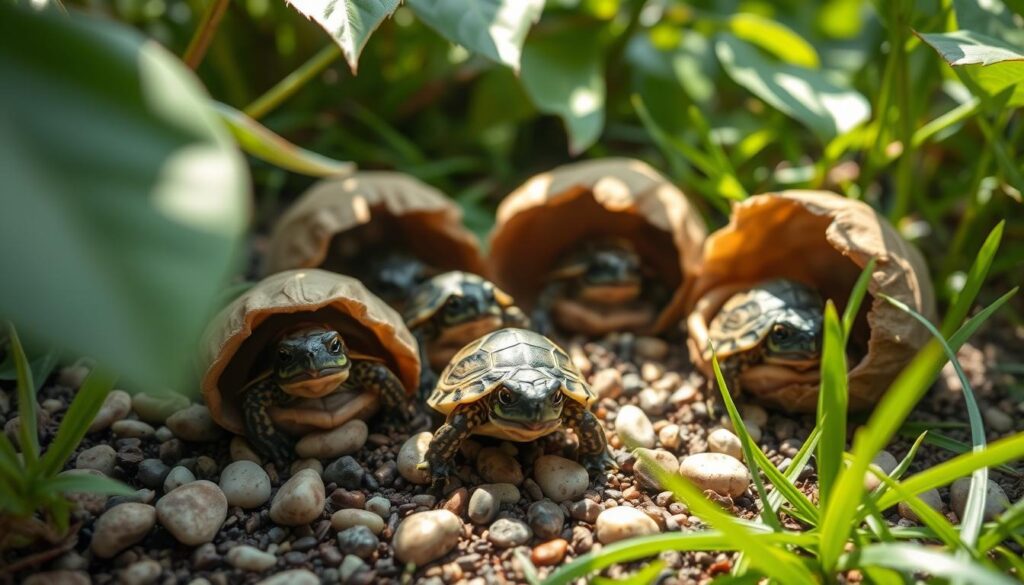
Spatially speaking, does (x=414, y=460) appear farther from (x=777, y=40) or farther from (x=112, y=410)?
(x=777, y=40)

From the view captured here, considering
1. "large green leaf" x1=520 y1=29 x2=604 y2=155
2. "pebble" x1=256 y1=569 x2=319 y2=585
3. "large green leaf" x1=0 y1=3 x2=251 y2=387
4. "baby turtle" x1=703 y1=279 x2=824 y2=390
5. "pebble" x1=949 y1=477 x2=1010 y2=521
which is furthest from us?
"large green leaf" x1=520 y1=29 x2=604 y2=155

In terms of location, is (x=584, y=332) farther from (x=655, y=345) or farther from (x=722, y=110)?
(x=722, y=110)

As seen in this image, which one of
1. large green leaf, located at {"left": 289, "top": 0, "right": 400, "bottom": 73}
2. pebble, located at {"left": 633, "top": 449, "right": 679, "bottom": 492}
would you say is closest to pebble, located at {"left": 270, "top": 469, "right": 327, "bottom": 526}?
pebble, located at {"left": 633, "top": 449, "right": 679, "bottom": 492}

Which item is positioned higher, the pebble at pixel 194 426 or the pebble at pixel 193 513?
the pebble at pixel 193 513

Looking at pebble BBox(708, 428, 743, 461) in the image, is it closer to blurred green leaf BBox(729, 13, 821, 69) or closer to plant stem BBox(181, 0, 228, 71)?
blurred green leaf BBox(729, 13, 821, 69)

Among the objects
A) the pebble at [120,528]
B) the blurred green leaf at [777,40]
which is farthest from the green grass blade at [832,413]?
the blurred green leaf at [777,40]

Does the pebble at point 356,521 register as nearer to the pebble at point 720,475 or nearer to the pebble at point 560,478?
the pebble at point 560,478

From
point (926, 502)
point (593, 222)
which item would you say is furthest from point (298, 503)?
point (593, 222)
